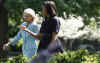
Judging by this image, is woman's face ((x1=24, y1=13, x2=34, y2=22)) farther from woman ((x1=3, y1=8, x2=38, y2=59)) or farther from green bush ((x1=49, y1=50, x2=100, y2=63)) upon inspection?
green bush ((x1=49, y1=50, x2=100, y2=63))

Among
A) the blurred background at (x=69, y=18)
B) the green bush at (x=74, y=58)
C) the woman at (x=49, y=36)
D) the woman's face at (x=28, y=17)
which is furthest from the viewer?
the blurred background at (x=69, y=18)

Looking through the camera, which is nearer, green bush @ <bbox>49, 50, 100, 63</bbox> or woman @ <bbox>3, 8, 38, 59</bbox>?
woman @ <bbox>3, 8, 38, 59</bbox>

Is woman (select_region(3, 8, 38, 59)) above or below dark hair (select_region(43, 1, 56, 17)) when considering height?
below

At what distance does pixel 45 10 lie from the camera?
17.5ft

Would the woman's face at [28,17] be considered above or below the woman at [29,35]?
above

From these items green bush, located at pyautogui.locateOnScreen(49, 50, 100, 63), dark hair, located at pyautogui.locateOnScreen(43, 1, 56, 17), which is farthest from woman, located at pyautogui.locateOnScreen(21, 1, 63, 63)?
green bush, located at pyautogui.locateOnScreen(49, 50, 100, 63)

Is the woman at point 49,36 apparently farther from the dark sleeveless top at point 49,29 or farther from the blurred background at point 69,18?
the blurred background at point 69,18

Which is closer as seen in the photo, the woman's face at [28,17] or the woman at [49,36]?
the woman at [49,36]

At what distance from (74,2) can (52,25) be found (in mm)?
4623

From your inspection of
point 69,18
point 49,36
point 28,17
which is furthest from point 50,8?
point 69,18

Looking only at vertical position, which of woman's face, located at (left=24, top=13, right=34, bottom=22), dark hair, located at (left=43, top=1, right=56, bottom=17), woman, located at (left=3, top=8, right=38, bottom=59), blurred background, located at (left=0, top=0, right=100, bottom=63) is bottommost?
blurred background, located at (left=0, top=0, right=100, bottom=63)

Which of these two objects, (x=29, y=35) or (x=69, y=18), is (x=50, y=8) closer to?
(x=29, y=35)

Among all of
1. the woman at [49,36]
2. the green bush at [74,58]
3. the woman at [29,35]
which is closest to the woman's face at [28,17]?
the woman at [29,35]

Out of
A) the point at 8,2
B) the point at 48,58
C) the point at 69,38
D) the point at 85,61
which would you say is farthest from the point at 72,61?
the point at 69,38
